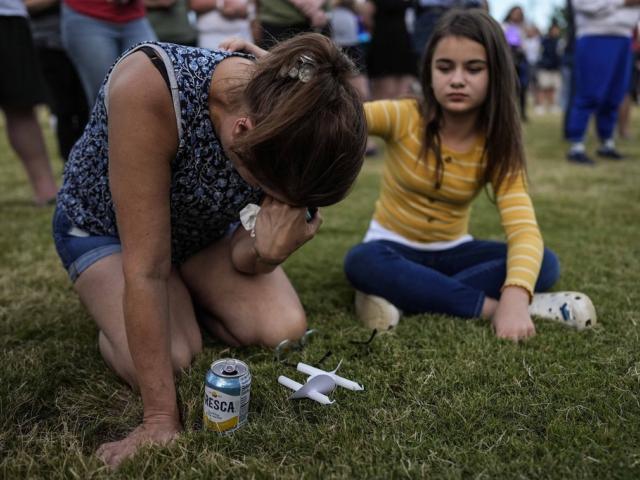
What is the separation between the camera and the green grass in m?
1.31

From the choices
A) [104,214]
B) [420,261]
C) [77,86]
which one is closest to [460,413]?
[420,261]

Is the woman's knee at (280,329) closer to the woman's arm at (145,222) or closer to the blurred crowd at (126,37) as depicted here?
the woman's arm at (145,222)

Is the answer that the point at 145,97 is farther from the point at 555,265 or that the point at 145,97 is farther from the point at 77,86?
the point at 77,86

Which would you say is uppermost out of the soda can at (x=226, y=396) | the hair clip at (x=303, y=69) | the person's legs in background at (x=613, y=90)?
the hair clip at (x=303, y=69)

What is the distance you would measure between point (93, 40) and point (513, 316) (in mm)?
2631

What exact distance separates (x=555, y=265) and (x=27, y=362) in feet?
5.98

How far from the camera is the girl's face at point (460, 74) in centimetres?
224

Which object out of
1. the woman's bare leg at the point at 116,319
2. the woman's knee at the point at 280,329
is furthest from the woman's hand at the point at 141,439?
the woman's knee at the point at 280,329

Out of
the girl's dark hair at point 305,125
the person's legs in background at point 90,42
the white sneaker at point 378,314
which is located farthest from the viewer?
the person's legs in background at point 90,42

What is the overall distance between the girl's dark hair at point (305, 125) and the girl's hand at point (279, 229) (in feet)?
0.52

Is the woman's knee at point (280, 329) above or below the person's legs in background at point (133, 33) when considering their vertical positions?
below

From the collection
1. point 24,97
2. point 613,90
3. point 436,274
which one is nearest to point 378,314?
point 436,274

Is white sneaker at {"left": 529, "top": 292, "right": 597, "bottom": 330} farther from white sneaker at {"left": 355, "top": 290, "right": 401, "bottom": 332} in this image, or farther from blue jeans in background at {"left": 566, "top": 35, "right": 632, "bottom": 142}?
blue jeans in background at {"left": 566, "top": 35, "right": 632, "bottom": 142}

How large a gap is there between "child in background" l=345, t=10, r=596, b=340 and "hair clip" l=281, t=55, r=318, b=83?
0.99m
